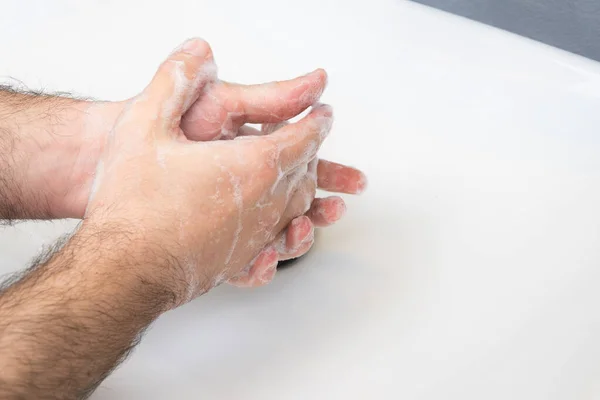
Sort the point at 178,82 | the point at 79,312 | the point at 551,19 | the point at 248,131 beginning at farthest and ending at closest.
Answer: the point at 551,19 < the point at 248,131 < the point at 178,82 < the point at 79,312

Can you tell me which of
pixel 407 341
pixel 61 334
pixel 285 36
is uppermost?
pixel 285 36

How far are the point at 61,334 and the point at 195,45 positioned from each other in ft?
1.10

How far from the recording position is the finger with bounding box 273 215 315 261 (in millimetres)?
720

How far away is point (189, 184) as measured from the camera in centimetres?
62

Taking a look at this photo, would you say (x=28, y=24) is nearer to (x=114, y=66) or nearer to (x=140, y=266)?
(x=114, y=66)

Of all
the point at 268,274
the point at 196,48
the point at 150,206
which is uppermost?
the point at 196,48

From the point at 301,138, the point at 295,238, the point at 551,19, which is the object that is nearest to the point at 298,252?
the point at 295,238

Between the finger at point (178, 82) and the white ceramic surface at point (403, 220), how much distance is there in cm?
25

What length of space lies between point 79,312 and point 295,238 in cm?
25

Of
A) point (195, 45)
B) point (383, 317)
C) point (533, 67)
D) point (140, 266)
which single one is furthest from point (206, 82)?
point (533, 67)

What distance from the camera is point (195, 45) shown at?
0.70m

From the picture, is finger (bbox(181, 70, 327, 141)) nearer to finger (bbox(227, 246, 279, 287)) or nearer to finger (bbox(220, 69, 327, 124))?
finger (bbox(220, 69, 327, 124))

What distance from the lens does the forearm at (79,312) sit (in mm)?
517

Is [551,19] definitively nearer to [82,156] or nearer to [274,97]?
[274,97]
